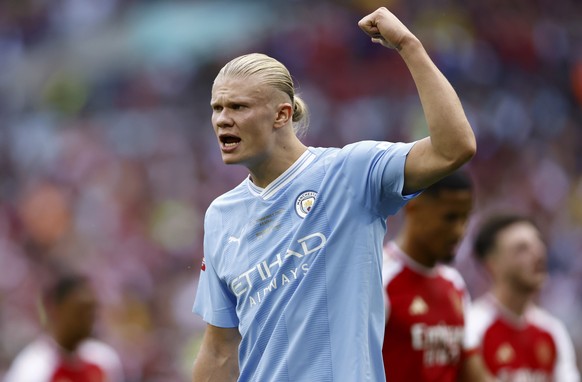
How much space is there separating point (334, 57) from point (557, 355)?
1184cm

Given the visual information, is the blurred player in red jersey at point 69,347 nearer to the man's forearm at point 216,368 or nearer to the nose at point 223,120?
the man's forearm at point 216,368

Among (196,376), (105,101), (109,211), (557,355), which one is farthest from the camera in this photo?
(105,101)

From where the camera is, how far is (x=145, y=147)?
18625mm

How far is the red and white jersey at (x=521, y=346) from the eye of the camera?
7969mm

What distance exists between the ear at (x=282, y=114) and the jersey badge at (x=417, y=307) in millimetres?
1989

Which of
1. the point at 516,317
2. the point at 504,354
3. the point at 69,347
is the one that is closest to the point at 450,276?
the point at 504,354

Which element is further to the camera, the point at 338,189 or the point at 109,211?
the point at 109,211

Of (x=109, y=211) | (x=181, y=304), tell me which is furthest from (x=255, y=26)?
(x=181, y=304)

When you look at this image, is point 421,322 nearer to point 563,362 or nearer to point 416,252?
point 416,252

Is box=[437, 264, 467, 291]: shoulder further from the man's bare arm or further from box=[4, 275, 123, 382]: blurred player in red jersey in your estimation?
box=[4, 275, 123, 382]: blurred player in red jersey

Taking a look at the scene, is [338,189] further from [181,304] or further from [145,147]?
[145,147]

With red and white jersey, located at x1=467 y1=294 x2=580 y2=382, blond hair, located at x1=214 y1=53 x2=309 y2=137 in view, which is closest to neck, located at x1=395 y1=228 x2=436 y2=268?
red and white jersey, located at x1=467 y1=294 x2=580 y2=382

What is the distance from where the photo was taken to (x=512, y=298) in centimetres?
813

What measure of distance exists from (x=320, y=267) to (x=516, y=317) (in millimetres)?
4292
